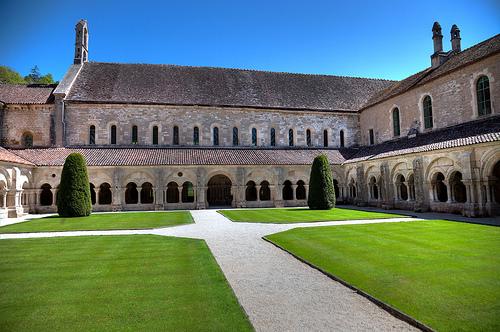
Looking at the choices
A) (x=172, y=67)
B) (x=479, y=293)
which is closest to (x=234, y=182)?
(x=172, y=67)

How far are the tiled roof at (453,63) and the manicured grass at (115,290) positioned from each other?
22.0 m

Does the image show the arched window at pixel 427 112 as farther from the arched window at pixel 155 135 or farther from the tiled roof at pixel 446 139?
the arched window at pixel 155 135

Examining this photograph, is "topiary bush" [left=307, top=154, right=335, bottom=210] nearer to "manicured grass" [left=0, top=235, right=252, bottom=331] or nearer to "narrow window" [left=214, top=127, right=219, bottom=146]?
"narrow window" [left=214, top=127, right=219, bottom=146]

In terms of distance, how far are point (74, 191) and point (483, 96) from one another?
2720cm

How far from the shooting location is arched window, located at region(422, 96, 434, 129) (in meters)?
26.5

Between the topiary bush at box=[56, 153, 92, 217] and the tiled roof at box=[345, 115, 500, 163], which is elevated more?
the tiled roof at box=[345, 115, 500, 163]

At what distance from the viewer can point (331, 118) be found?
35125 mm

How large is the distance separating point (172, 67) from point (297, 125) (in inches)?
572

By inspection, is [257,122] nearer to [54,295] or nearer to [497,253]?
[497,253]

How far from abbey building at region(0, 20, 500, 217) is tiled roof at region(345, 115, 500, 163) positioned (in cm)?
14

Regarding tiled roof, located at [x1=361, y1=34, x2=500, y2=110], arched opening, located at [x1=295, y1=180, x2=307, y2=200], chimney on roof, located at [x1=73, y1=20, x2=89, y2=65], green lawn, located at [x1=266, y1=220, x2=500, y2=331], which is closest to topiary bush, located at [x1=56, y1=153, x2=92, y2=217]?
green lawn, located at [x1=266, y1=220, x2=500, y2=331]

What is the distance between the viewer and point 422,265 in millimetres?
7934

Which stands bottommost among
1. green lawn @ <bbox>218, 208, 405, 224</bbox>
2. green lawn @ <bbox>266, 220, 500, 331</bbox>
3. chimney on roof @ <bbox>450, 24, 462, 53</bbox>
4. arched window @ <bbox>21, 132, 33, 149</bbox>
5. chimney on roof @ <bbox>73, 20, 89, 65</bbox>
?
green lawn @ <bbox>266, 220, 500, 331</bbox>

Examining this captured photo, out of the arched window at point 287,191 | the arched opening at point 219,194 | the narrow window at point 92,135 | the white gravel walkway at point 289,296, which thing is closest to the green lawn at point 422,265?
the white gravel walkway at point 289,296
